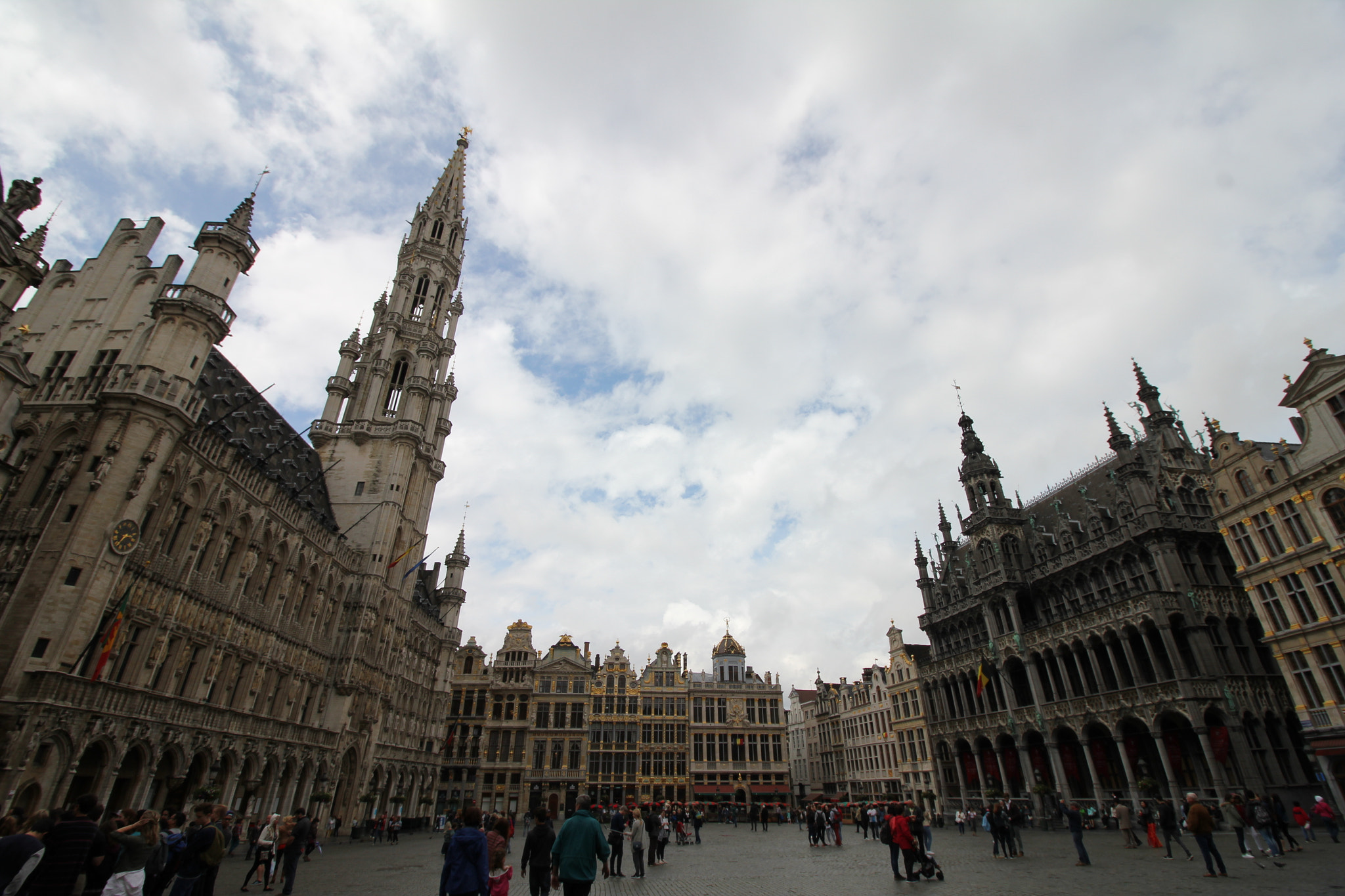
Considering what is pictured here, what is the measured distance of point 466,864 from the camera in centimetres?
727

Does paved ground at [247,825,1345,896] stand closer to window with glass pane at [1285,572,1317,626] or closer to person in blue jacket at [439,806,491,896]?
person in blue jacket at [439,806,491,896]

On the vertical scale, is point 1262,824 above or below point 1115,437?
below

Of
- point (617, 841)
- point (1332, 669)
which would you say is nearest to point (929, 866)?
point (617, 841)

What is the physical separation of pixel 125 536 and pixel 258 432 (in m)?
14.7

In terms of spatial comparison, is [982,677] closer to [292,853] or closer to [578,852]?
[292,853]

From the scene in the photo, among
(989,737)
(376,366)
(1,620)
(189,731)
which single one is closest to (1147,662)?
(989,737)

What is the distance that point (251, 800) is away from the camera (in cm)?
3178

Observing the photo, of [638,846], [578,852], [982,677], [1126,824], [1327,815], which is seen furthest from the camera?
[982,677]

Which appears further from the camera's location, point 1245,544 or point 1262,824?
point 1245,544

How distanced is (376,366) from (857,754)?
201 feet

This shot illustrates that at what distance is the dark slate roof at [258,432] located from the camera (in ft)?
97.2

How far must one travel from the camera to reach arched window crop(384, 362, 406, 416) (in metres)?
56.0

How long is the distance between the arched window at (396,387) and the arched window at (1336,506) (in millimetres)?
58510

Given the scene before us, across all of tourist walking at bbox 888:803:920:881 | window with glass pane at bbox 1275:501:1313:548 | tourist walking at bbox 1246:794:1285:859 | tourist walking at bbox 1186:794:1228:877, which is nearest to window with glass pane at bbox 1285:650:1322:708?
window with glass pane at bbox 1275:501:1313:548
